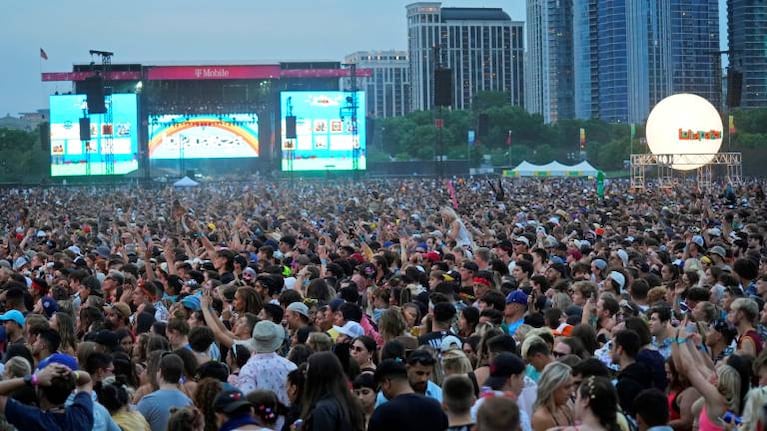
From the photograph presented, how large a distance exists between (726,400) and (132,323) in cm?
642

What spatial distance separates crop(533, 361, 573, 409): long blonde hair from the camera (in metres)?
6.98

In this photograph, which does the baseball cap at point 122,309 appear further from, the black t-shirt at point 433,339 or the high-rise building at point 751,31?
the high-rise building at point 751,31

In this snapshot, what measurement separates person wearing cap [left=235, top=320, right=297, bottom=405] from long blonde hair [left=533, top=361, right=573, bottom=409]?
6.21 feet

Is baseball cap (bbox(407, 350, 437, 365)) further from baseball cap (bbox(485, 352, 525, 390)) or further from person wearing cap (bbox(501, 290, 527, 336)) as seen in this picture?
person wearing cap (bbox(501, 290, 527, 336))

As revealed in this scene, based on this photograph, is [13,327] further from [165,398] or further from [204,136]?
[204,136]

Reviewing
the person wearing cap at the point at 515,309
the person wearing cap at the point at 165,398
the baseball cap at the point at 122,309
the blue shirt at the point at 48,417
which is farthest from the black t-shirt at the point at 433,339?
the baseball cap at the point at 122,309

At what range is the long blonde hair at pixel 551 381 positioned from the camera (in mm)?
6984

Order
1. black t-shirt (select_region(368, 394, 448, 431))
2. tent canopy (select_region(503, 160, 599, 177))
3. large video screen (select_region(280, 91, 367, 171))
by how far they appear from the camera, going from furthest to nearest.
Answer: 1. tent canopy (select_region(503, 160, 599, 177))
2. large video screen (select_region(280, 91, 367, 171))
3. black t-shirt (select_region(368, 394, 448, 431))

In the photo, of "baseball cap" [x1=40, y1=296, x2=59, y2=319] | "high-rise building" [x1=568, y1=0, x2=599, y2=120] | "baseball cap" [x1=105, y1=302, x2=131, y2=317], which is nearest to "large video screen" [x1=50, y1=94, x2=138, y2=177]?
"baseball cap" [x1=40, y1=296, x2=59, y2=319]

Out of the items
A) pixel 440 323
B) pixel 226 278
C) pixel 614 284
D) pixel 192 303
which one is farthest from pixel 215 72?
pixel 440 323

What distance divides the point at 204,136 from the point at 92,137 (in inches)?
266

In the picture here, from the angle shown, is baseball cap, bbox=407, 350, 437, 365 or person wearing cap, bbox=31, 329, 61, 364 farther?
person wearing cap, bbox=31, 329, 61, 364

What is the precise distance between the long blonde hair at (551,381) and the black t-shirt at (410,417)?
65 centimetres

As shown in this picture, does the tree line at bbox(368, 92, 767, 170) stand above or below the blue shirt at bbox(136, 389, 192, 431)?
above
